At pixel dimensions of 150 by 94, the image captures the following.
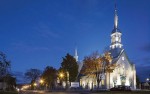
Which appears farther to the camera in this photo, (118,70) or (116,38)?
(116,38)

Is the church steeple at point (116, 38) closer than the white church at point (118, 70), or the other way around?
the white church at point (118, 70)

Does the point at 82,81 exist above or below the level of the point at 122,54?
below

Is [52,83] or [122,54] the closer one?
[122,54]

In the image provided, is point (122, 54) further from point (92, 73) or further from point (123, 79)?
point (92, 73)

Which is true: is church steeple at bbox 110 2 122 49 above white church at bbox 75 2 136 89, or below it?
above

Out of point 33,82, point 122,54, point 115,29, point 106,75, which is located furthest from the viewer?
point 33,82

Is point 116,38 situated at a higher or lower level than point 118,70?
higher

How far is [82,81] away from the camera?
132 metres

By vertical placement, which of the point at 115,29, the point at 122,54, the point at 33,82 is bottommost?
the point at 33,82

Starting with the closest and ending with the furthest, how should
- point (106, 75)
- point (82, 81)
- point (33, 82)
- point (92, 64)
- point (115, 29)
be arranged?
point (92, 64)
point (106, 75)
point (115, 29)
point (82, 81)
point (33, 82)

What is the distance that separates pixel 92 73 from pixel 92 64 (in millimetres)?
4230

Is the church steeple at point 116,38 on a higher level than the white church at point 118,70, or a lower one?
higher

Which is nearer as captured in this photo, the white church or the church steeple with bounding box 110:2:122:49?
the white church

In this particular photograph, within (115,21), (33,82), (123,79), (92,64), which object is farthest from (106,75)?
(33,82)
